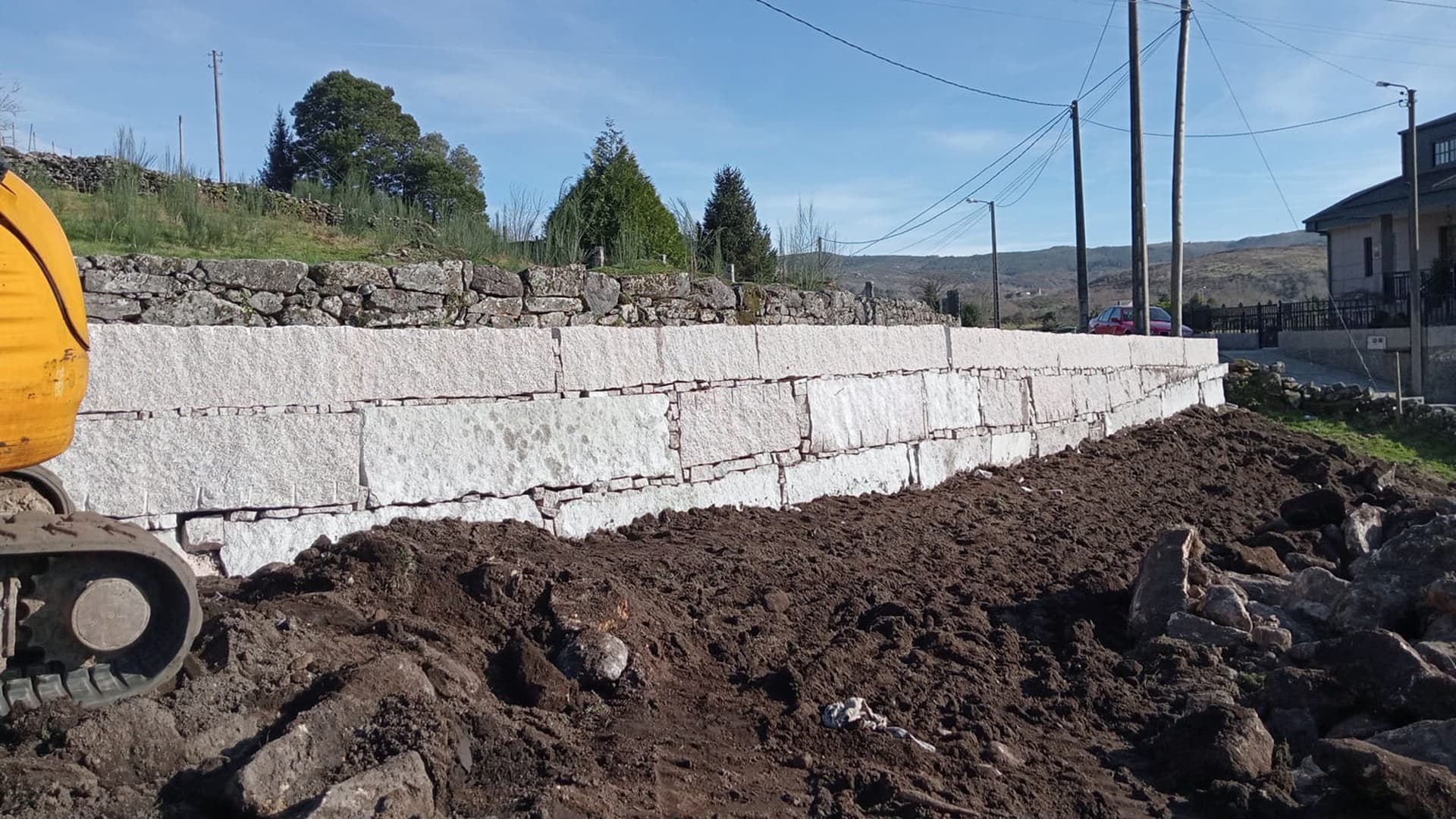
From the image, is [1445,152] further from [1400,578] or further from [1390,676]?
[1390,676]

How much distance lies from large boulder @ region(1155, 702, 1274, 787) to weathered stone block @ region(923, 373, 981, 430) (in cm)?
503

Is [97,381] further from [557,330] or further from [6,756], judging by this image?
[557,330]

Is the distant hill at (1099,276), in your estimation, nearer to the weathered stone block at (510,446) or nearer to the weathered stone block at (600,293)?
the weathered stone block at (600,293)

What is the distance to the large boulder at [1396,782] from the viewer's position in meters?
3.35

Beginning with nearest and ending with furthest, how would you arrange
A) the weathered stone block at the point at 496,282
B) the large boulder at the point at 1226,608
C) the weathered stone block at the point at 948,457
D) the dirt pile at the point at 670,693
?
the dirt pile at the point at 670,693, the large boulder at the point at 1226,608, the weathered stone block at the point at 948,457, the weathered stone block at the point at 496,282

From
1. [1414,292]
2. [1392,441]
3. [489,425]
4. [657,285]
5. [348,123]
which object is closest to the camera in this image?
[489,425]

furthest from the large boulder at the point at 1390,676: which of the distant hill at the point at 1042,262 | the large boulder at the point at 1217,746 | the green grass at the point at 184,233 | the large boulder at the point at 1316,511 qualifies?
the distant hill at the point at 1042,262

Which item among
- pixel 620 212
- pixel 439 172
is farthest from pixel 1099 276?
pixel 620 212

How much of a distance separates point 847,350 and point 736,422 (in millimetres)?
1446

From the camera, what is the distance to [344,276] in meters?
9.04

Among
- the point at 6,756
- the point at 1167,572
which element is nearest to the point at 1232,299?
the point at 1167,572

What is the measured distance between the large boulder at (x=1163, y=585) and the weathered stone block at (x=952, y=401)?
3.41 meters

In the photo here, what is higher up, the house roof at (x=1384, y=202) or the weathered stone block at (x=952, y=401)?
the house roof at (x=1384, y=202)

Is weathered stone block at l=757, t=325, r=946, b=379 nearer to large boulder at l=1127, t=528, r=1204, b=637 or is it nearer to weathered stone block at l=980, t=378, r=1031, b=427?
weathered stone block at l=980, t=378, r=1031, b=427
